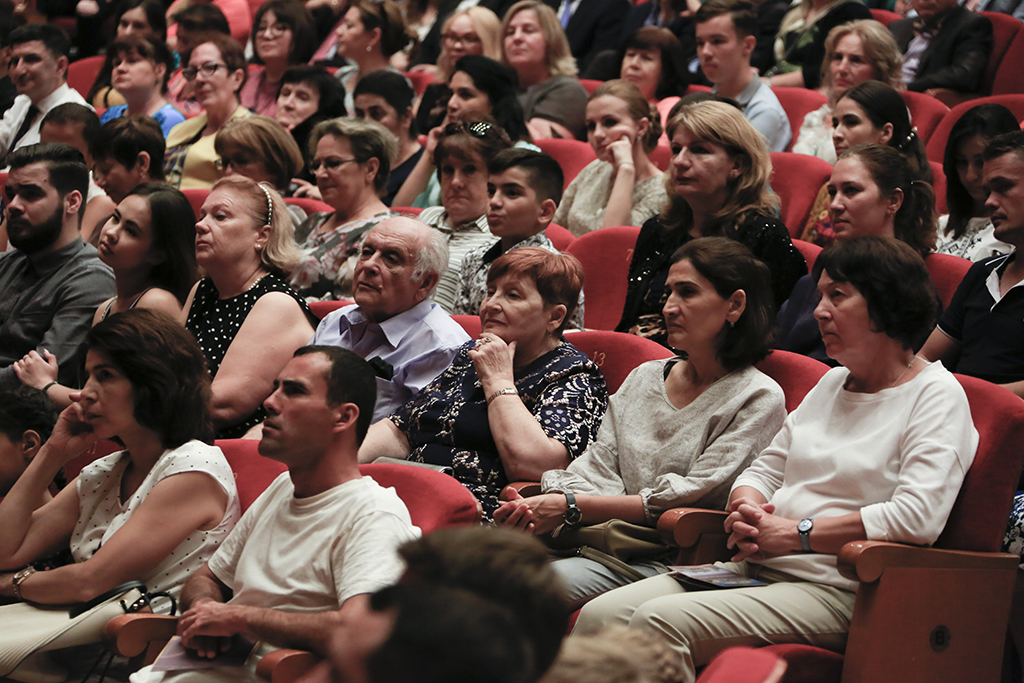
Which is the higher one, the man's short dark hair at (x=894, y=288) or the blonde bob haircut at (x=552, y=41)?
the man's short dark hair at (x=894, y=288)

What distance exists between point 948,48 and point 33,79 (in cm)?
416

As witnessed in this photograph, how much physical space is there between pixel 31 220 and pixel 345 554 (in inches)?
77.7

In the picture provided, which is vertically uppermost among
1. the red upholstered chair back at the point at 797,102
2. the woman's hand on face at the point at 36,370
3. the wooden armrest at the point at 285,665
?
the red upholstered chair back at the point at 797,102

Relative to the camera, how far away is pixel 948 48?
14.6 ft

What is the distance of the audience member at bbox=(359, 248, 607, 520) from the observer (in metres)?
2.27

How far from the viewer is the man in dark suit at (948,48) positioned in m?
4.38

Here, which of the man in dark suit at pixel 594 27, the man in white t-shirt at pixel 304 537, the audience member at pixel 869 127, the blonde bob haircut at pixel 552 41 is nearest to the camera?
the man in white t-shirt at pixel 304 537

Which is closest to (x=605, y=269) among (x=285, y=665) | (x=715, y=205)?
(x=715, y=205)

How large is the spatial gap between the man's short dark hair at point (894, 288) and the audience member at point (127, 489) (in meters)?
1.26

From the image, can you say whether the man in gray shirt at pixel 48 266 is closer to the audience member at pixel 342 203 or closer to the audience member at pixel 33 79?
the audience member at pixel 342 203

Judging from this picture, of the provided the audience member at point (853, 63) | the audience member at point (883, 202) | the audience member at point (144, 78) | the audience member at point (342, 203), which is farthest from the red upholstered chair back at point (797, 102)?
the audience member at point (144, 78)

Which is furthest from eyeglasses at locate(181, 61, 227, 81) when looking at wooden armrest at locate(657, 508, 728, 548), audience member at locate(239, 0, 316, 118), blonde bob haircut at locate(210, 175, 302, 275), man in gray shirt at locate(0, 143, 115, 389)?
wooden armrest at locate(657, 508, 728, 548)

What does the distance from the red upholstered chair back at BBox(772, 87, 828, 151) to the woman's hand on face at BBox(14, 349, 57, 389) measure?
10.5ft

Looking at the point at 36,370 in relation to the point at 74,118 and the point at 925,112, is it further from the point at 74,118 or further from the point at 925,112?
the point at 925,112
